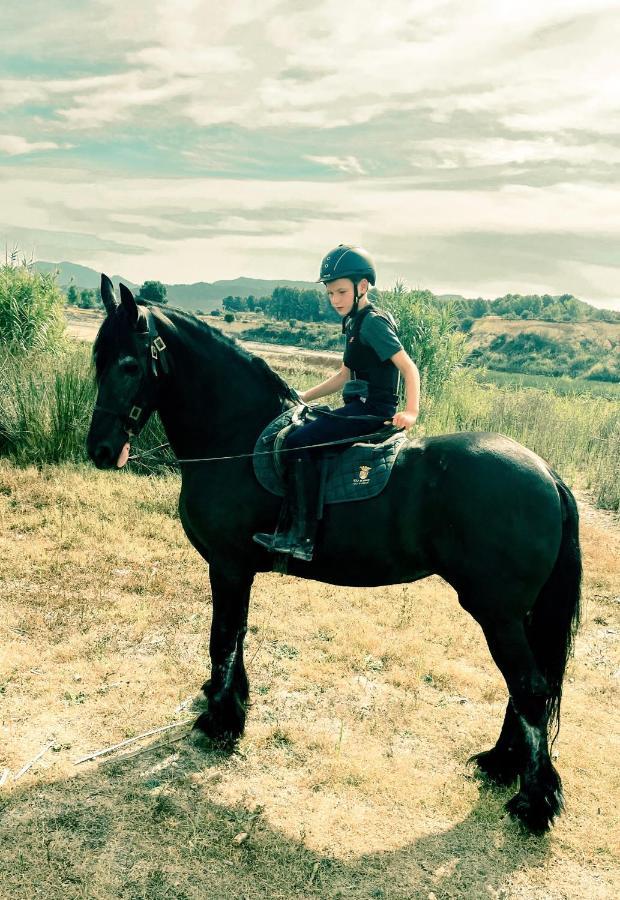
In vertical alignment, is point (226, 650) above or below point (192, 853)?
above

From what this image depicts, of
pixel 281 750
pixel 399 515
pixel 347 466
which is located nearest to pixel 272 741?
pixel 281 750

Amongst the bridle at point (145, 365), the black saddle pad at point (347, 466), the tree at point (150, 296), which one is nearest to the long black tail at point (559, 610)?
the black saddle pad at point (347, 466)

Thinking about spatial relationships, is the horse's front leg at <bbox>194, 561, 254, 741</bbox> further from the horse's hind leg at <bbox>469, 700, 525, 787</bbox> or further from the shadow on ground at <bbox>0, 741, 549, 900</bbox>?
the horse's hind leg at <bbox>469, 700, 525, 787</bbox>

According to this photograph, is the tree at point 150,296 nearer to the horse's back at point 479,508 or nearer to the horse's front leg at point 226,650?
the horse's front leg at point 226,650

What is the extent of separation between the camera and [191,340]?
13.5ft

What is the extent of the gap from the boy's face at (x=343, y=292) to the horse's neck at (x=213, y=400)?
71cm

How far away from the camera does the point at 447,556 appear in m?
3.78

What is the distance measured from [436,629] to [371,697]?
1.58 m

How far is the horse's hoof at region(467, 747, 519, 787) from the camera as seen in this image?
14.0 feet

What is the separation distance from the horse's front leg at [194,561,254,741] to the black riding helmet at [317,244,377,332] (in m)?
Result: 2.00

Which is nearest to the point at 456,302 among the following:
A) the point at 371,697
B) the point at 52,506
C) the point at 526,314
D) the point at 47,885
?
the point at 52,506

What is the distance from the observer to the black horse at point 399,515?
12.0ft

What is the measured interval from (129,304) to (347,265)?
133 cm

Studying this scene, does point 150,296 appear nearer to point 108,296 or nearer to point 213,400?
point 108,296
